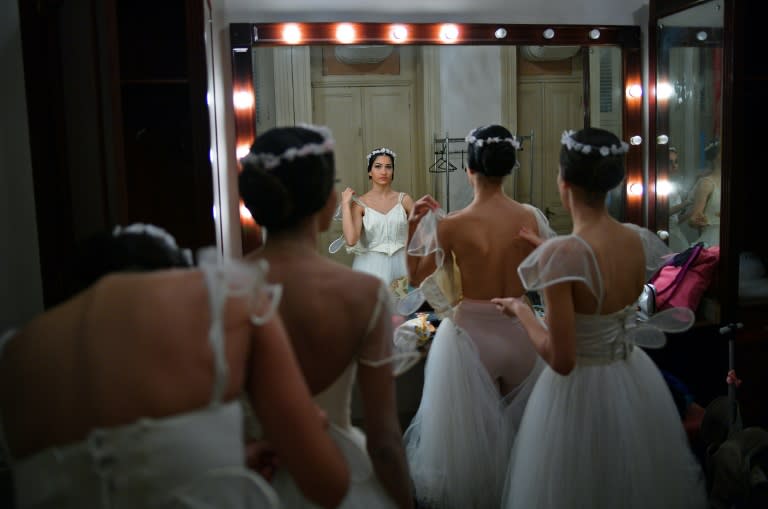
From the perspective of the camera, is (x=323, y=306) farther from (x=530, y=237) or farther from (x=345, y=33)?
(x=345, y=33)

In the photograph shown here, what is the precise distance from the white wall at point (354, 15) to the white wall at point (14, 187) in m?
0.76

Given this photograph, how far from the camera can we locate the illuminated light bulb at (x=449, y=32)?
281 centimetres

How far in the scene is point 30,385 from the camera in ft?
2.47

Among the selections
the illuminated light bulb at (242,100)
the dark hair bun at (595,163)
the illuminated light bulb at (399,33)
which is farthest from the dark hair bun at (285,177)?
the illuminated light bulb at (399,33)

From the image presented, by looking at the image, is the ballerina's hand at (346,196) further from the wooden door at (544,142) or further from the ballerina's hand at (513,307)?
the ballerina's hand at (513,307)

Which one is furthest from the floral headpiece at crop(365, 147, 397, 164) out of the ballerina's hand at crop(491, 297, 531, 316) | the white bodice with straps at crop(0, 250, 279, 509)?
the white bodice with straps at crop(0, 250, 279, 509)

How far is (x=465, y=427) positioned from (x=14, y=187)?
56.3 inches

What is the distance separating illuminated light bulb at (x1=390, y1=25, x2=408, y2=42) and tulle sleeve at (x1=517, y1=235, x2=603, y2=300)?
1508mm

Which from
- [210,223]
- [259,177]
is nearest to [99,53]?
[210,223]

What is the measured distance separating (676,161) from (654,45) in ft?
1.70

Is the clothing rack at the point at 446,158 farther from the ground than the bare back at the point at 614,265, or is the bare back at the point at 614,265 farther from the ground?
the clothing rack at the point at 446,158

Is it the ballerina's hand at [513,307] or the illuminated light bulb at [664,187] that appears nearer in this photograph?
the ballerina's hand at [513,307]

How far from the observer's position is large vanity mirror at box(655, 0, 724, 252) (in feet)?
9.05

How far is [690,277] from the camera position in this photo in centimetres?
272
